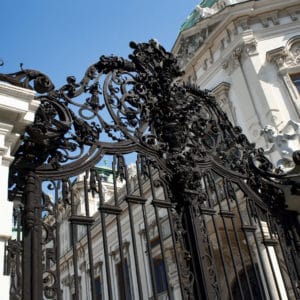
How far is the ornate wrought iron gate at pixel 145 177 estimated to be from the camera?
3.68 m

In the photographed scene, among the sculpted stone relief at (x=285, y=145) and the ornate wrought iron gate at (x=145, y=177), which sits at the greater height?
the sculpted stone relief at (x=285, y=145)

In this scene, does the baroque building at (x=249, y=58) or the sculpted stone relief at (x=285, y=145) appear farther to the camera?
the baroque building at (x=249, y=58)

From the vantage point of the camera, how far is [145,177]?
5168 millimetres

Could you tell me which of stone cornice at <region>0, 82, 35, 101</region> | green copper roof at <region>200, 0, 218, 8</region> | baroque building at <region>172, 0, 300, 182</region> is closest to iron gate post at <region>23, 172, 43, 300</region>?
stone cornice at <region>0, 82, 35, 101</region>

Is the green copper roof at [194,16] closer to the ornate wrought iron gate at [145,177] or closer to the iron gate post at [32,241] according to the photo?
the ornate wrought iron gate at [145,177]

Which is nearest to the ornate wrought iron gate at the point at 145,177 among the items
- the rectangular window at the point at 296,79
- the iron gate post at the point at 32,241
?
the iron gate post at the point at 32,241

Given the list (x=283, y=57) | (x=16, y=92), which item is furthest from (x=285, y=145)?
(x=283, y=57)

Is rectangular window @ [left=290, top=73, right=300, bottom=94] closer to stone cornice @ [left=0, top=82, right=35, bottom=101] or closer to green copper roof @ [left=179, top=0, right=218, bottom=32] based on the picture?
green copper roof @ [left=179, top=0, right=218, bottom=32]

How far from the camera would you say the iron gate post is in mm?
3318

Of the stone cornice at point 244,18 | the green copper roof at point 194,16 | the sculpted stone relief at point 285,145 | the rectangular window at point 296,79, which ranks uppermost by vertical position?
the green copper roof at point 194,16

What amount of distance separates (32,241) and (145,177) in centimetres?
192

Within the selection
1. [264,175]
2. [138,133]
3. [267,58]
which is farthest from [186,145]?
[267,58]

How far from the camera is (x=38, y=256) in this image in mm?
→ 3457

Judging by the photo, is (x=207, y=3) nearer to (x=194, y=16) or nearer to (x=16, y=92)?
(x=194, y=16)
